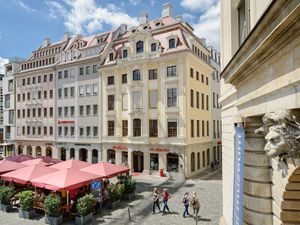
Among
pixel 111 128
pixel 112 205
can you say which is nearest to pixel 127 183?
pixel 112 205

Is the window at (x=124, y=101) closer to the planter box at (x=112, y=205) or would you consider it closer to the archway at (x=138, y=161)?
→ the archway at (x=138, y=161)

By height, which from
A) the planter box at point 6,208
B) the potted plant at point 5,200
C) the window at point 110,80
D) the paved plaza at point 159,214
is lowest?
the paved plaza at point 159,214

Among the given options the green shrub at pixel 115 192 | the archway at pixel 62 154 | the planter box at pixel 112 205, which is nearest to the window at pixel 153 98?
the green shrub at pixel 115 192

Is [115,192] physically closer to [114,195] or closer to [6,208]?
[114,195]

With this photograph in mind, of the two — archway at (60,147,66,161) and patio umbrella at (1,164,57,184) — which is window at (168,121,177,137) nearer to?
patio umbrella at (1,164,57,184)

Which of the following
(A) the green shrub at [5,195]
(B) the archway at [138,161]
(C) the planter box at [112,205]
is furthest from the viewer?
(B) the archway at [138,161]

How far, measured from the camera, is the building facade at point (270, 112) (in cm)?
397

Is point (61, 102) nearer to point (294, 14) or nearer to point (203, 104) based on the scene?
point (203, 104)

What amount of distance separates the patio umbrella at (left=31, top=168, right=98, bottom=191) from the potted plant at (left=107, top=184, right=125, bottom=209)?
91.2 inches

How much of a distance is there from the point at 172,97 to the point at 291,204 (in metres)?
26.2

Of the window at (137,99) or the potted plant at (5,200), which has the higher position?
the window at (137,99)

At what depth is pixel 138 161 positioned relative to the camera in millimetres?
33906

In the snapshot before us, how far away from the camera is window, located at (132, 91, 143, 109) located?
33.5 meters

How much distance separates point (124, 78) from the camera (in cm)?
3550
